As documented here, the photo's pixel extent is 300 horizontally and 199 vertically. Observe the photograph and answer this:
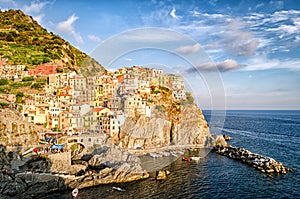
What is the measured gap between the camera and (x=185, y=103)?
35469mm

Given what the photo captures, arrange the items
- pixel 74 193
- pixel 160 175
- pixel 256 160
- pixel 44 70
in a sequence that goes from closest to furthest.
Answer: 1. pixel 74 193
2. pixel 160 175
3. pixel 256 160
4. pixel 44 70

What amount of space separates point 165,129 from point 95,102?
1077 centimetres

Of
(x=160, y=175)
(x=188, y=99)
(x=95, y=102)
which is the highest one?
(x=188, y=99)

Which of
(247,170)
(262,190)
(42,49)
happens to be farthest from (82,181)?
(42,49)

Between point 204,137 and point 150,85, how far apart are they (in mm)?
11283

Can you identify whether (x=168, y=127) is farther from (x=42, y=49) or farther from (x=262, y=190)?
(x=42, y=49)

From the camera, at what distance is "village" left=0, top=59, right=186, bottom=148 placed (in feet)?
95.6

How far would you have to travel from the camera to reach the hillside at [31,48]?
45053 mm

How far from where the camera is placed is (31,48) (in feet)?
168

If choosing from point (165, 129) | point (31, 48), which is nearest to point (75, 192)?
point (165, 129)

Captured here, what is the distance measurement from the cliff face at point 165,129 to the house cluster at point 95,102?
1371 mm

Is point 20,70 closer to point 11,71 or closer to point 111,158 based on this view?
point 11,71

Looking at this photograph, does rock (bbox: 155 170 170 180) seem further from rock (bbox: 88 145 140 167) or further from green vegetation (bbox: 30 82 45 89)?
green vegetation (bbox: 30 82 45 89)

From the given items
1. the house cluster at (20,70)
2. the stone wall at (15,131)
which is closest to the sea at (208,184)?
the stone wall at (15,131)
